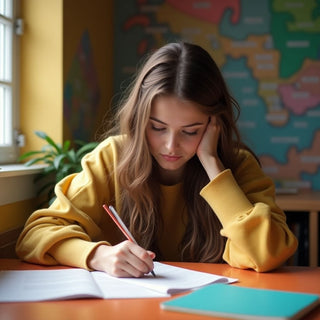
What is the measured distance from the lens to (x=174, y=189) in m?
1.73

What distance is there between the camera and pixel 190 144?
161cm

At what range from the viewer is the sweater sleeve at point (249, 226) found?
4.72 feet

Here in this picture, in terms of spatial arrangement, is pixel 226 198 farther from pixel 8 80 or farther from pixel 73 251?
pixel 8 80

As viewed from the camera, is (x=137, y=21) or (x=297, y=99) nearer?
(x=297, y=99)

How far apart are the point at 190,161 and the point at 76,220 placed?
0.40m

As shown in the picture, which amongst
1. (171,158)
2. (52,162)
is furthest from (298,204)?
(171,158)

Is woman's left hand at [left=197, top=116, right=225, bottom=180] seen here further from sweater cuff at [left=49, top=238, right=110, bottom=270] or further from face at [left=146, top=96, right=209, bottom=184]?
sweater cuff at [left=49, top=238, right=110, bottom=270]

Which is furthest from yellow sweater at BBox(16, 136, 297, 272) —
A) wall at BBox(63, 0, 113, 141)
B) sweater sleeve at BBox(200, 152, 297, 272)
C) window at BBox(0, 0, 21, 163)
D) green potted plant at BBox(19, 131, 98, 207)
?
wall at BBox(63, 0, 113, 141)

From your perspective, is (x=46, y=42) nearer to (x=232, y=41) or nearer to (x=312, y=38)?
(x=232, y=41)

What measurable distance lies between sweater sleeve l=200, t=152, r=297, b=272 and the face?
117 millimetres

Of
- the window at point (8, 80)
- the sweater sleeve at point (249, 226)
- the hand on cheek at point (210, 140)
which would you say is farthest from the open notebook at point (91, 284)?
the window at point (8, 80)

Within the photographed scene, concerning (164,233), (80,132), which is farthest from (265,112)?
(164,233)

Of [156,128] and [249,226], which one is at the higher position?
[156,128]

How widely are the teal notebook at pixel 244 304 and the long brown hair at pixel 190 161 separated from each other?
1.87 feet
